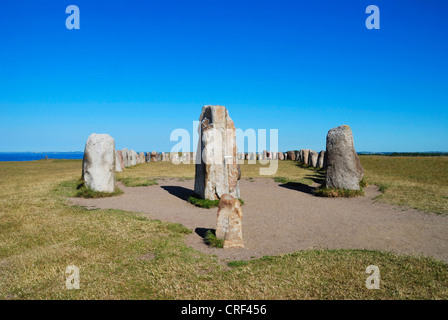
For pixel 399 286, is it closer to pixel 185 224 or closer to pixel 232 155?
pixel 185 224

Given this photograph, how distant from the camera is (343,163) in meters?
14.4

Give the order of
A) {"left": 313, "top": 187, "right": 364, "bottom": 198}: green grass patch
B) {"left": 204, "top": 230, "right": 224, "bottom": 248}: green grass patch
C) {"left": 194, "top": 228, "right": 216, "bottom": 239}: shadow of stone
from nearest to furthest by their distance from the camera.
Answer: {"left": 204, "top": 230, "right": 224, "bottom": 248}: green grass patch
{"left": 194, "top": 228, "right": 216, "bottom": 239}: shadow of stone
{"left": 313, "top": 187, "right": 364, "bottom": 198}: green grass patch

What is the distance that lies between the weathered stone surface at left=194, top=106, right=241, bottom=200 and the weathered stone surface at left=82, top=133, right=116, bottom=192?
4372 mm

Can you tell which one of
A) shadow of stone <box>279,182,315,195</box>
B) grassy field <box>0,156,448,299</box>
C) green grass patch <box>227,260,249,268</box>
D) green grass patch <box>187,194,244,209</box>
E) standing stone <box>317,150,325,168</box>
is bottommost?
green grass patch <box>227,260,249,268</box>

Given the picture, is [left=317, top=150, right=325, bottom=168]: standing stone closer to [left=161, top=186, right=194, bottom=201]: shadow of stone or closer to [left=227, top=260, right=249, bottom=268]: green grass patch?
[left=161, top=186, right=194, bottom=201]: shadow of stone

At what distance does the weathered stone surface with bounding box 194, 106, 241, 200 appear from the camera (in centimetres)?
1244

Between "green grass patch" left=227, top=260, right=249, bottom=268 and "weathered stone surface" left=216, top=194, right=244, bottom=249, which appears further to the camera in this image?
"weathered stone surface" left=216, top=194, right=244, bottom=249

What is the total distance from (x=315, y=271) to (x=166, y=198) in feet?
Answer: 30.7

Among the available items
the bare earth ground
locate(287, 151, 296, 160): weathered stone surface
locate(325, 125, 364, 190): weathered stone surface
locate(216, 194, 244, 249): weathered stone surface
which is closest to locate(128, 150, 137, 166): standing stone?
the bare earth ground

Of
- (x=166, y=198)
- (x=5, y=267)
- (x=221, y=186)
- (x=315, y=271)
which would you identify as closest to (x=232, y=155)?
(x=221, y=186)

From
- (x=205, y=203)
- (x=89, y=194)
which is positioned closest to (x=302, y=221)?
(x=205, y=203)

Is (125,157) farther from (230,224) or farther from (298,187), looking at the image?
(230,224)

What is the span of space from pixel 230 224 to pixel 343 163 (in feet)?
29.3

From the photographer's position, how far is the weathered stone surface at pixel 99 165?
45.4ft
